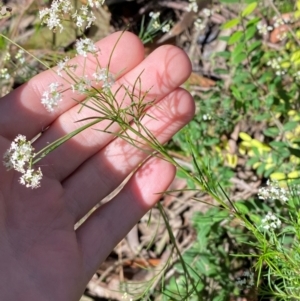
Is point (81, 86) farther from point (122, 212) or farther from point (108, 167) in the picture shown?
point (122, 212)

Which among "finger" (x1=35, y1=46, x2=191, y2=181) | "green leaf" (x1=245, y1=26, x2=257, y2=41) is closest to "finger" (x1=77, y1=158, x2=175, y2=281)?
"finger" (x1=35, y1=46, x2=191, y2=181)

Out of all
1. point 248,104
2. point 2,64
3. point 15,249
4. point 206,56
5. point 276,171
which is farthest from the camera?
point 206,56

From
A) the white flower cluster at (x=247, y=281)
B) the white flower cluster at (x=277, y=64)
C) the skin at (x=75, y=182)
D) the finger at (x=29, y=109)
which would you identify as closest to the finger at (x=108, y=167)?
the skin at (x=75, y=182)

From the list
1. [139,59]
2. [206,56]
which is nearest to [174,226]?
[206,56]

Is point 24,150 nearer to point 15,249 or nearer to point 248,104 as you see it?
point 15,249

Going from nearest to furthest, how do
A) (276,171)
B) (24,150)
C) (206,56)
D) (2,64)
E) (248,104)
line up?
(24,150) → (276,171) → (248,104) → (2,64) → (206,56)

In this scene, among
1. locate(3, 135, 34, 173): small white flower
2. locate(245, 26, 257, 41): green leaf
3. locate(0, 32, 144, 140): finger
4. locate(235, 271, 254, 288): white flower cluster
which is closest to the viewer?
locate(3, 135, 34, 173): small white flower

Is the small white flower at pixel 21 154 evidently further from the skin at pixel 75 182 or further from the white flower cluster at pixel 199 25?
the white flower cluster at pixel 199 25

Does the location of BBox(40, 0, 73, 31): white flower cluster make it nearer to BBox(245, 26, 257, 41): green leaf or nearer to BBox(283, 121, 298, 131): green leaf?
BBox(245, 26, 257, 41): green leaf
